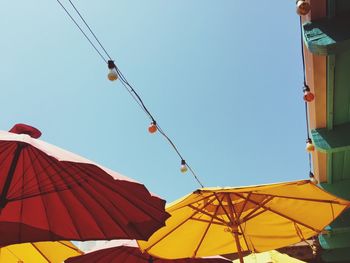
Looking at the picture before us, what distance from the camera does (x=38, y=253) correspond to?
12.5ft

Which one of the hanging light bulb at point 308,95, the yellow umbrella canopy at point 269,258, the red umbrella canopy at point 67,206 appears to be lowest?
the yellow umbrella canopy at point 269,258

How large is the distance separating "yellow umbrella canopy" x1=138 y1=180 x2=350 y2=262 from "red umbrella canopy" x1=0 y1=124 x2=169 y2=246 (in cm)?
155

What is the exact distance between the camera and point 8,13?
412cm

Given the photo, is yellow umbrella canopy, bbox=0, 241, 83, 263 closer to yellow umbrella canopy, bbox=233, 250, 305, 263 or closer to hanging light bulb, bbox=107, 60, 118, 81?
hanging light bulb, bbox=107, 60, 118, 81

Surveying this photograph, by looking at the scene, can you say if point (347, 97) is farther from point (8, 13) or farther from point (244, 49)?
point (8, 13)

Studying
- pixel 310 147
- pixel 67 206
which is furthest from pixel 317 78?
pixel 67 206

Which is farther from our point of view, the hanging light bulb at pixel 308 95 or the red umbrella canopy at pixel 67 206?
the hanging light bulb at pixel 308 95

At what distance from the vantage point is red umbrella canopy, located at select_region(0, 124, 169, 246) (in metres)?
2.37

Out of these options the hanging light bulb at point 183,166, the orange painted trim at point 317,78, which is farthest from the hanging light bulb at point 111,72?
the hanging light bulb at point 183,166

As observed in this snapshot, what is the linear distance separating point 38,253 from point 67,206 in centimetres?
156

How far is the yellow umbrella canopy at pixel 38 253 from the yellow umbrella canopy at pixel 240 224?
0.84 metres

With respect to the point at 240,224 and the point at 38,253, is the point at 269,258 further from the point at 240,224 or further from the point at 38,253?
the point at 38,253

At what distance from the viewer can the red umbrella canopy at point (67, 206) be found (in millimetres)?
2369

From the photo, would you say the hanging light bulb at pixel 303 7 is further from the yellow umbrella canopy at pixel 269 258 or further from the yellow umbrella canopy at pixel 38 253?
the yellow umbrella canopy at pixel 38 253
